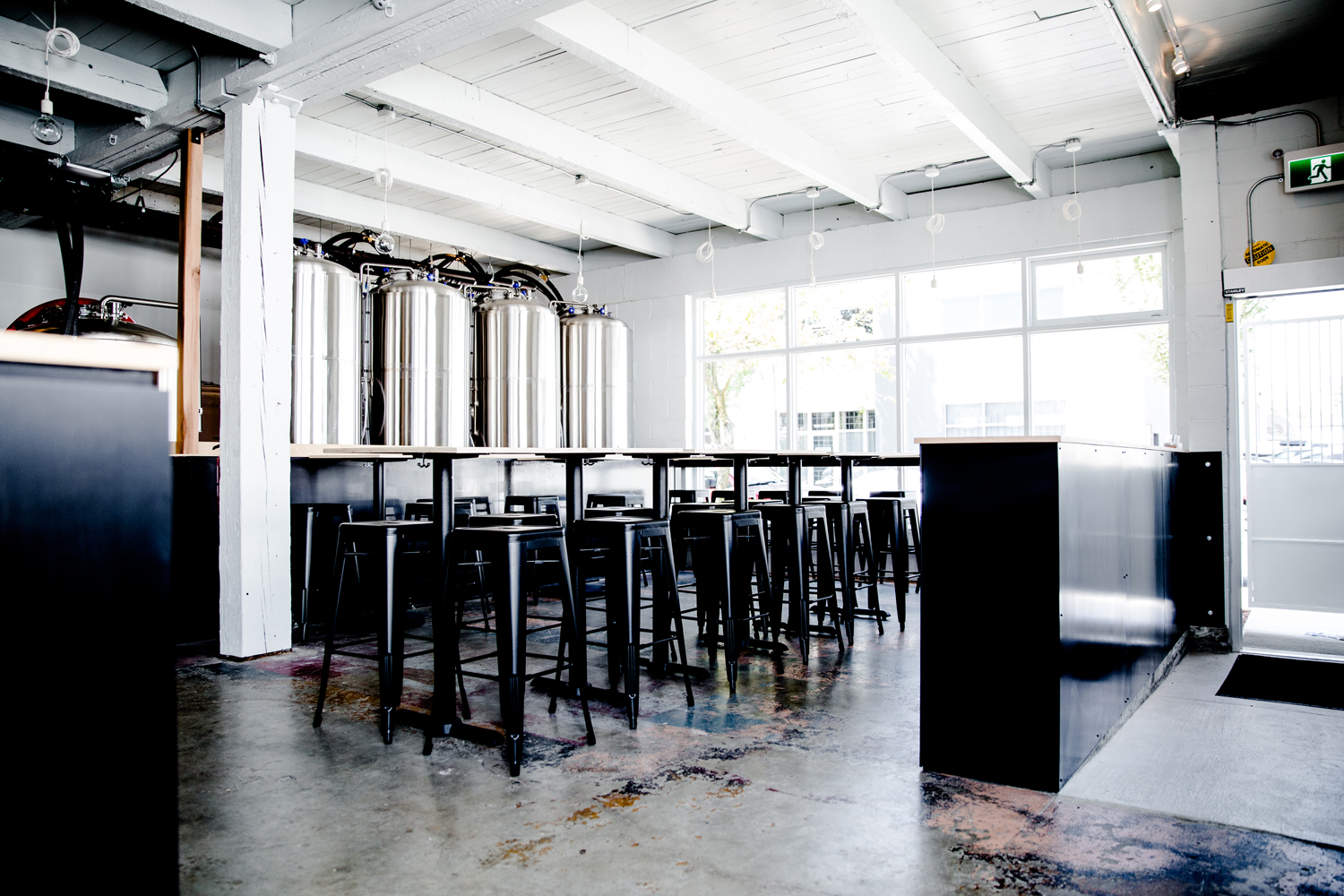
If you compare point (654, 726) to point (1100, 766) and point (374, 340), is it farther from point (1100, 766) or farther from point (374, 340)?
point (374, 340)

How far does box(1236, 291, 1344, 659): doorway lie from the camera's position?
192 inches

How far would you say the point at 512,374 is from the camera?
21.2ft

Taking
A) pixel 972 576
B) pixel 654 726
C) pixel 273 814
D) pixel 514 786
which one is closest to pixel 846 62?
pixel 972 576

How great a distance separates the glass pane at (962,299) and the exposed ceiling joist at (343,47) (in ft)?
14.0

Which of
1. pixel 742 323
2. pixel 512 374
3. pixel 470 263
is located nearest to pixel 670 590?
pixel 512 374

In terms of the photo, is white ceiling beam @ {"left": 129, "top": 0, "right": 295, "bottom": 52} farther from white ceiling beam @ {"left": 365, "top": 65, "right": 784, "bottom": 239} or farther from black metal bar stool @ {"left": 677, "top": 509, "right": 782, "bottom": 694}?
black metal bar stool @ {"left": 677, "top": 509, "right": 782, "bottom": 694}

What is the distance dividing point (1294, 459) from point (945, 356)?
2547mm

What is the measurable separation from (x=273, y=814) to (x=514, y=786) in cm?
59

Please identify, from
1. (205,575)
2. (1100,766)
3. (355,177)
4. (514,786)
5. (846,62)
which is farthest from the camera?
(355,177)

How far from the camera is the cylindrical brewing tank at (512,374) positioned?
21.2 feet

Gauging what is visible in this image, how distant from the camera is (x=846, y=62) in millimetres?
4645

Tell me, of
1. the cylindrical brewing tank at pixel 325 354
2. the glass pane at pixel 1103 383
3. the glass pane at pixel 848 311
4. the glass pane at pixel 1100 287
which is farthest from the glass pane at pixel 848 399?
the cylindrical brewing tank at pixel 325 354

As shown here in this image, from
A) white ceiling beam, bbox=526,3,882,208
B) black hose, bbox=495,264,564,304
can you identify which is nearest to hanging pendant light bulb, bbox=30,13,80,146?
white ceiling beam, bbox=526,3,882,208

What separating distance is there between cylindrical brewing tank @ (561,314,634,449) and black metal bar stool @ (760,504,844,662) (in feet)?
10.1
